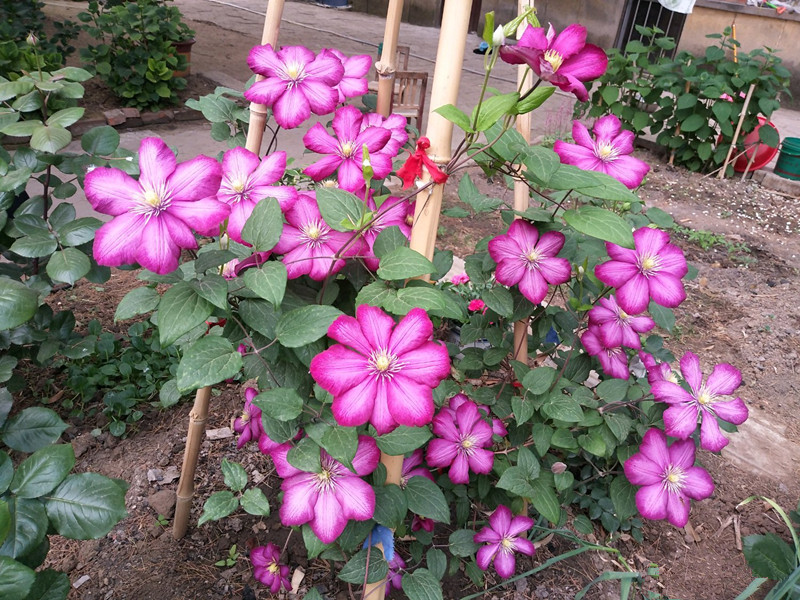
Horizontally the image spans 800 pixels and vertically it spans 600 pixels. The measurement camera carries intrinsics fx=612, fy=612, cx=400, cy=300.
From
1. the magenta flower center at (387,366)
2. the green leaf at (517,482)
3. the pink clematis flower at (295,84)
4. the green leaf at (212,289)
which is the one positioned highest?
the pink clematis flower at (295,84)

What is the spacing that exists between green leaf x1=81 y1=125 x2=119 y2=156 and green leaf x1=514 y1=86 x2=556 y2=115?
75 cm

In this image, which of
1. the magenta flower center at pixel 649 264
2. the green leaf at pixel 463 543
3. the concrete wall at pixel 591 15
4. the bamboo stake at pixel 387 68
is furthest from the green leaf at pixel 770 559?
the concrete wall at pixel 591 15

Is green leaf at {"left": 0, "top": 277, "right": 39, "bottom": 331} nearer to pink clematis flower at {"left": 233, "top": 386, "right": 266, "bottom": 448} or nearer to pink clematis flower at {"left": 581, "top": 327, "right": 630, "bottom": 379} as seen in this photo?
pink clematis flower at {"left": 233, "top": 386, "right": 266, "bottom": 448}

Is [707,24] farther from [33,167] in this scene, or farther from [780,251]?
[33,167]

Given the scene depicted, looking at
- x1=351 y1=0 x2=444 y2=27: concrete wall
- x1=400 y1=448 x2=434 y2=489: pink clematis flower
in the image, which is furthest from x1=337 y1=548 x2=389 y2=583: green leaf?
x1=351 y1=0 x2=444 y2=27: concrete wall

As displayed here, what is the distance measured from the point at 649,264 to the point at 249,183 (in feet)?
2.04

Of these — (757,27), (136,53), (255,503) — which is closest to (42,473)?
(255,503)

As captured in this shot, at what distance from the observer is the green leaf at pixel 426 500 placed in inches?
37.6

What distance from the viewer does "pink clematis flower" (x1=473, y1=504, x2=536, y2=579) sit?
3.72 feet

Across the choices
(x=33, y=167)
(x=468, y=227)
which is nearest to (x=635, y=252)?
(x=33, y=167)

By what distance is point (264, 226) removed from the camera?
72cm

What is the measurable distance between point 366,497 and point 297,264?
33 cm

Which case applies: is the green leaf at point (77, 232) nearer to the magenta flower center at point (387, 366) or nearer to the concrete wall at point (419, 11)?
the magenta flower center at point (387, 366)

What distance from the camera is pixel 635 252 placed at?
3.17 ft
